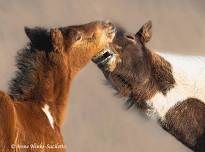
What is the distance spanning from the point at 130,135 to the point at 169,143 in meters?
1.81

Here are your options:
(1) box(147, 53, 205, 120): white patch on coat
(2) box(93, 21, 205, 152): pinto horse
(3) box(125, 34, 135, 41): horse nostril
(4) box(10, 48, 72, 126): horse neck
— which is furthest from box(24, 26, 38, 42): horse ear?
(3) box(125, 34, 135, 41): horse nostril

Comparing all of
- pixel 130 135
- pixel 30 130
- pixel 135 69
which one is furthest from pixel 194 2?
pixel 30 130

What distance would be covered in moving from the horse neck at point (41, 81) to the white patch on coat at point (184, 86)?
1635 millimetres

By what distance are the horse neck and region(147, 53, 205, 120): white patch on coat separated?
1.63 metres

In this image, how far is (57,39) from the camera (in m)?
7.44

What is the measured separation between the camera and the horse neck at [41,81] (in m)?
7.40

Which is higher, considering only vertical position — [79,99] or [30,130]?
[30,130]

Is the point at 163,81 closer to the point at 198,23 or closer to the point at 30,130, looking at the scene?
the point at 30,130

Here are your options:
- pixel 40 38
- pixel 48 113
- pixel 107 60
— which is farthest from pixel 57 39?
pixel 107 60

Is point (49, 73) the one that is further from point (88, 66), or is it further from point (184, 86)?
point (88, 66)

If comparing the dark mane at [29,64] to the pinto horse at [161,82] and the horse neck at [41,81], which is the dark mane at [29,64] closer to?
the horse neck at [41,81]

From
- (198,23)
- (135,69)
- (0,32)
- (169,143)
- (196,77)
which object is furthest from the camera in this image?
(198,23)

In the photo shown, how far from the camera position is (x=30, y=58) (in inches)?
294

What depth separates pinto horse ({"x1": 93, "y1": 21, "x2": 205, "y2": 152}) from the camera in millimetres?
8828
